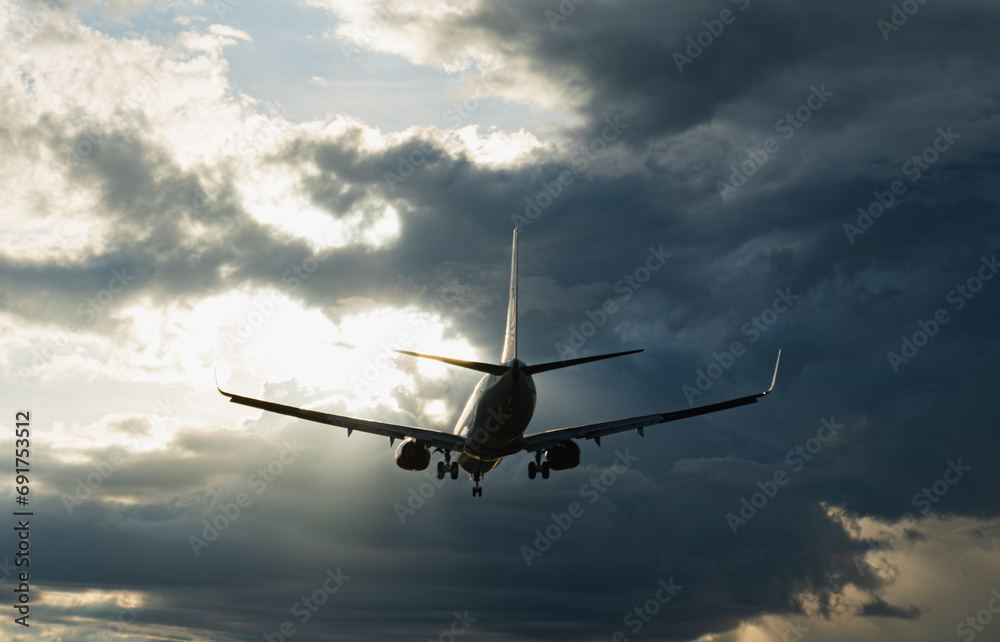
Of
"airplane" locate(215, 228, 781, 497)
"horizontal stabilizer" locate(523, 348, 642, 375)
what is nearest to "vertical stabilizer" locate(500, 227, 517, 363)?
"airplane" locate(215, 228, 781, 497)

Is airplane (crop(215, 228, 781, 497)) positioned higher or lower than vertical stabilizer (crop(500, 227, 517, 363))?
lower

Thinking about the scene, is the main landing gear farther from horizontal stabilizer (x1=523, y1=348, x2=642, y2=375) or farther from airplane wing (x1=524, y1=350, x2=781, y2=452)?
horizontal stabilizer (x1=523, y1=348, x2=642, y2=375)

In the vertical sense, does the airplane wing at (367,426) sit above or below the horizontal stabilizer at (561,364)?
above

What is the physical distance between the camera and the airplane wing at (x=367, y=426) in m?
54.3

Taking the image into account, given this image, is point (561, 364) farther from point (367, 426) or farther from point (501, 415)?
point (367, 426)

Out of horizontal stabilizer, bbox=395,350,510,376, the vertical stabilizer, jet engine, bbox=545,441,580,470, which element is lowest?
horizontal stabilizer, bbox=395,350,510,376

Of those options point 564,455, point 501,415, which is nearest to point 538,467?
point 564,455

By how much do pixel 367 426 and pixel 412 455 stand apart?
166 inches

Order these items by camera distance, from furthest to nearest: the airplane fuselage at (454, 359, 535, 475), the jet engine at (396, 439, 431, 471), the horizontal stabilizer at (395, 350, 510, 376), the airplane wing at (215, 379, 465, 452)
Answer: the jet engine at (396, 439, 431, 471)
the airplane wing at (215, 379, 465, 452)
the airplane fuselage at (454, 359, 535, 475)
the horizontal stabilizer at (395, 350, 510, 376)

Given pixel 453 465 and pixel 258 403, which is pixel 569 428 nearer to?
pixel 453 465

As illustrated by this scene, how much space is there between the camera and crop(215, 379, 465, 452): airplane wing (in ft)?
178

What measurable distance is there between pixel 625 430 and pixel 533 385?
55.7 feet

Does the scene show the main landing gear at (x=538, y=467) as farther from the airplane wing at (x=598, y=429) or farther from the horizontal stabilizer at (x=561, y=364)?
the horizontal stabilizer at (x=561, y=364)

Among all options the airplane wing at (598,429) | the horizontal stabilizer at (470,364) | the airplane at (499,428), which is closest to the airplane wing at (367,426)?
the airplane at (499,428)
